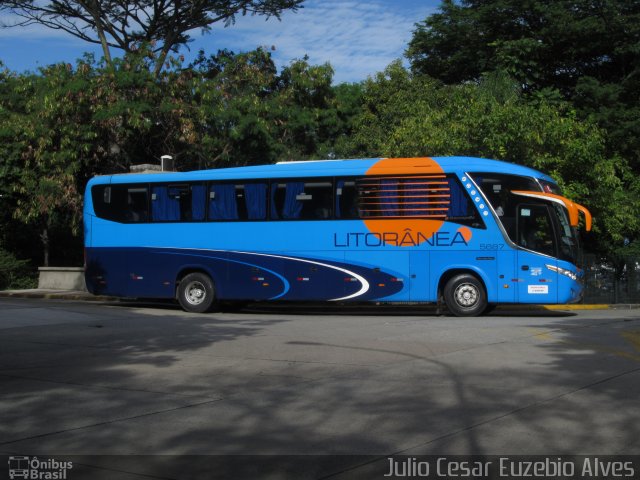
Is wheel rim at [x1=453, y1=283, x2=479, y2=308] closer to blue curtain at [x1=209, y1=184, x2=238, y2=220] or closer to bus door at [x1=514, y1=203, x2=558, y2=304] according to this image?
bus door at [x1=514, y1=203, x2=558, y2=304]

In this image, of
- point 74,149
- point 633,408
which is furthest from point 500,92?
point 633,408

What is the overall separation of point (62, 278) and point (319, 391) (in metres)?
21.7

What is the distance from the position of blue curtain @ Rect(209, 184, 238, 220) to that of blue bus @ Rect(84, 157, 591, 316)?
26mm

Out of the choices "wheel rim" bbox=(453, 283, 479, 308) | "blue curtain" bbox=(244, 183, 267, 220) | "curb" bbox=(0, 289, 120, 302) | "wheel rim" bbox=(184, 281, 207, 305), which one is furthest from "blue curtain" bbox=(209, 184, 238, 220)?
"curb" bbox=(0, 289, 120, 302)

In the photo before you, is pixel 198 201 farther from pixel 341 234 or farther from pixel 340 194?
pixel 341 234

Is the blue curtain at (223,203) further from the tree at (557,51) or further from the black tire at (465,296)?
the tree at (557,51)

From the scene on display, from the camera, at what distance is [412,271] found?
63.9 feet

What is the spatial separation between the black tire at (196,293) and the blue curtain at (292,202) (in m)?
2.80

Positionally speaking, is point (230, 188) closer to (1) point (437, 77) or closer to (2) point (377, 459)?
(2) point (377, 459)

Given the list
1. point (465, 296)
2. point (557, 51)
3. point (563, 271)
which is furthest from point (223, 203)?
point (557, 51)

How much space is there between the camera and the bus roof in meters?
19.0

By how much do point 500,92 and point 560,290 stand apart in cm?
1312

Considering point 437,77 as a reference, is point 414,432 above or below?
below

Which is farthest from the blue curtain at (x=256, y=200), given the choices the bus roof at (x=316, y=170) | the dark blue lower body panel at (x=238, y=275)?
the dark blue lower body panel at (x=238, y=275)
